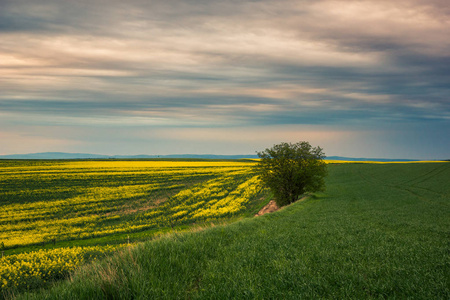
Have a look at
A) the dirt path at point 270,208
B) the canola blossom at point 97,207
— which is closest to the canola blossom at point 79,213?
the canola blossom at point 97,207

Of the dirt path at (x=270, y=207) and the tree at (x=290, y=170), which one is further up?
the tree at (x=290, y=170)

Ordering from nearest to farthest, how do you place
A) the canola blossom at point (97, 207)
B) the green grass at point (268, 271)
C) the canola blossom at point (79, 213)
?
the green grass at point (268, 271)
the canola blossom at point (79, 213)
the canola blossom at point (97, 207)

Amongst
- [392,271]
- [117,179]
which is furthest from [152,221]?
[117,179]

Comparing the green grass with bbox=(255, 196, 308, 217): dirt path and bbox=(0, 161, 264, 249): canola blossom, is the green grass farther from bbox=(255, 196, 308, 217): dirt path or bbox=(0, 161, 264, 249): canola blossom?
bbox=(255, 196, 308, 217): dirt path

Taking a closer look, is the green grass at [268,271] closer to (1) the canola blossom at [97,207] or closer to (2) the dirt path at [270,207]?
(1) the canola blossom at [97,207]

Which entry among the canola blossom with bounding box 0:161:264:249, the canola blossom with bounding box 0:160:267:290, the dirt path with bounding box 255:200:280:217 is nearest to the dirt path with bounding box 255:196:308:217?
the dirt path with bounding box 255:200:280:217

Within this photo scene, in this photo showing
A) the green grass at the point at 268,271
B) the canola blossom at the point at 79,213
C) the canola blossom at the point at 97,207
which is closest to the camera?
the green grass at the point at 268,271

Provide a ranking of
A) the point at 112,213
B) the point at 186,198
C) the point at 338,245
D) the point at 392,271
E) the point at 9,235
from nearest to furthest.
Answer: the point at 392,271 → the point at 338,245 → the point at 9,235 → the point at 112,213 → the point at 186,198

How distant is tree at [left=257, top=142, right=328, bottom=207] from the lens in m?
42.5

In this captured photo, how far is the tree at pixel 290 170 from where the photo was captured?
42.5m

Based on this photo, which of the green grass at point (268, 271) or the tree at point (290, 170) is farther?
the tree at point (290, 170)

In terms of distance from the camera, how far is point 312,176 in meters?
43.8

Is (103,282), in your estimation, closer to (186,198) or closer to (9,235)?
(9,235)

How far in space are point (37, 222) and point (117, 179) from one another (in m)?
38.9
